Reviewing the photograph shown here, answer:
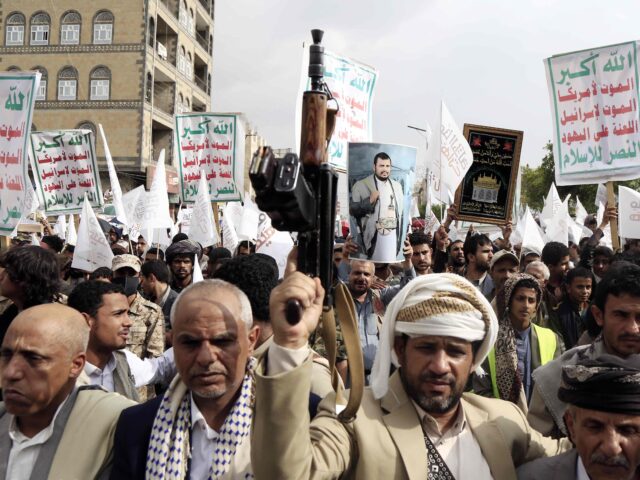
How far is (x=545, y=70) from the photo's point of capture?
7105 millimetres

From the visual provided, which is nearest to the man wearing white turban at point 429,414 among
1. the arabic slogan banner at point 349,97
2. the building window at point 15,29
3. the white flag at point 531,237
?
the arabic slogan banner at point 349,97

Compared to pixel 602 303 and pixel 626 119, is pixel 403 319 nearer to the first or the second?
pixel 602 303

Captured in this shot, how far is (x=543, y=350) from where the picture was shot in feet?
13.1

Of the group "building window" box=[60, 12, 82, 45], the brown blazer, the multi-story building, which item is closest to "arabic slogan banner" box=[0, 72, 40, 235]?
the brown blazer

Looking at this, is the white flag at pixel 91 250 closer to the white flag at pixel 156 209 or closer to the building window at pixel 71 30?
the white flag at pixel 156 209

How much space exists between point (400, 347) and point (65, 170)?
294 inches

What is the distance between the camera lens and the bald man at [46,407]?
7.55ft

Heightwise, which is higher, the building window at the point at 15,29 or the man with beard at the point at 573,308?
the building window at the point at 15,29

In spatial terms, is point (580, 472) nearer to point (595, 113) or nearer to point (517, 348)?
point (517, 348)

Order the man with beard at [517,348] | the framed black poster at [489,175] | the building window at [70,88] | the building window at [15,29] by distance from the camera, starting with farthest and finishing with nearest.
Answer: the building window at [15,29], the building window at [70,88], the framed black poster at [489,175], the man with beard at [517,348]

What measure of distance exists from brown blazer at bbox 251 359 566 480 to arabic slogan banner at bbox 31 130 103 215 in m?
7.15

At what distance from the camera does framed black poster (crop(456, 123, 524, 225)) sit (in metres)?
7.30

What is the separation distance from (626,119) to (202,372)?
5.82 m

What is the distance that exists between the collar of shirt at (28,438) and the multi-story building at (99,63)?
106 ft
